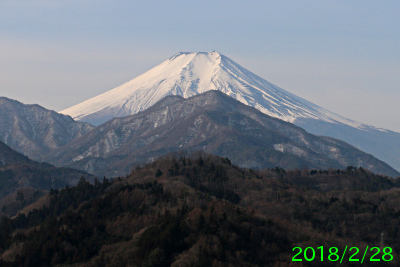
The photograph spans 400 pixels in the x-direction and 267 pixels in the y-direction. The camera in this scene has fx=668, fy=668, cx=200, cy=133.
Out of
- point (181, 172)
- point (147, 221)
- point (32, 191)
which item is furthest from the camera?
point (32, 191)

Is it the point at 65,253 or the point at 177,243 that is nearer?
the point at 177,243

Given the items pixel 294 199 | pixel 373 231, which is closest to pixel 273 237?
pixel 373 231

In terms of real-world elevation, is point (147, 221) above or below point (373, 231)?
above

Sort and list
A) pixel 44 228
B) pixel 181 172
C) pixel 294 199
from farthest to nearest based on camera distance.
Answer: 1. pixel 181 172
2. pixel 294 199
3. pixel 44 228

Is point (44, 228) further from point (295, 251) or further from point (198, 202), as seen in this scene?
point (295, 251)

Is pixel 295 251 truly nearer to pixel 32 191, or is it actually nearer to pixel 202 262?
pixel 202 262

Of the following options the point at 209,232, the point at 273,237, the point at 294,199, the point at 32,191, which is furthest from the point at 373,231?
the point at 32,191
